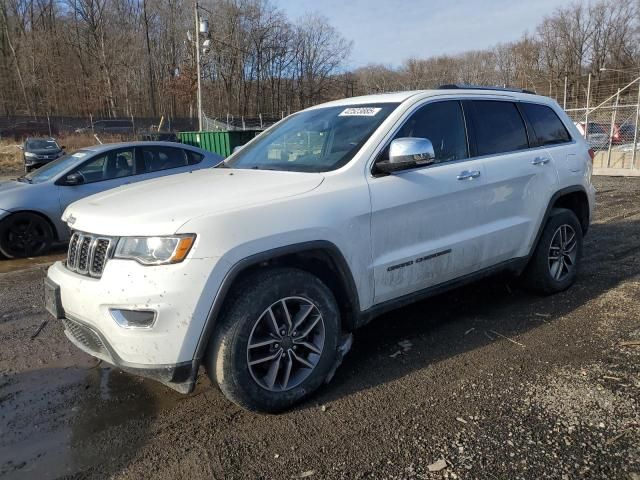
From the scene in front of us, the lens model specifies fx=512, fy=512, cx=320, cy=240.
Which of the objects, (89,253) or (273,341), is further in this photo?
(273,341)

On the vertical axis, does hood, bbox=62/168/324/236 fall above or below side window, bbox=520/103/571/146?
below

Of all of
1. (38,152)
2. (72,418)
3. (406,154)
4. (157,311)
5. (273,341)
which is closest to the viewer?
(157,311)

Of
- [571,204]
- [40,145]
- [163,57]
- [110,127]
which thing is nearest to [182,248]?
[571,204]

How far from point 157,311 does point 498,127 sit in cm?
315

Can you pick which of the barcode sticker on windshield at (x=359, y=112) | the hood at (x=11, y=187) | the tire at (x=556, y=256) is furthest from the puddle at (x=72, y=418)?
the hood at (x=11, y=187)

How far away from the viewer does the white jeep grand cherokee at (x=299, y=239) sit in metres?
2.62

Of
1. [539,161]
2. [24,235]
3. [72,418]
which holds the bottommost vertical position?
[72,418]

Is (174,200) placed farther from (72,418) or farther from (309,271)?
(72,418)

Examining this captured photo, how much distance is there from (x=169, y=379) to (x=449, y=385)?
1.72 metres

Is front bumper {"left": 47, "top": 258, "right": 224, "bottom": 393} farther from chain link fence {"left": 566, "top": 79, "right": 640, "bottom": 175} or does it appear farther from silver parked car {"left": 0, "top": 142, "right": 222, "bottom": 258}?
chain link fence {"left": 566, "top": 79, "right": 640, "bottom": 175}

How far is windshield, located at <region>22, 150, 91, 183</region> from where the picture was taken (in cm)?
754

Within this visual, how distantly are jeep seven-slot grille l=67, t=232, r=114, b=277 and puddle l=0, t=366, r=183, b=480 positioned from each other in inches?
34.8

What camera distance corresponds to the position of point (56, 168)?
25.2 ft

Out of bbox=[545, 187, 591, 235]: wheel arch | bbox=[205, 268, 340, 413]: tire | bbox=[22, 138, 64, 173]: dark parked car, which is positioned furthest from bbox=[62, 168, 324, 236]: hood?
bbox=[22, 138, 64, 173]: dark parked car
